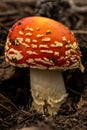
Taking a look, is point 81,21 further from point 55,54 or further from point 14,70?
point 55,54

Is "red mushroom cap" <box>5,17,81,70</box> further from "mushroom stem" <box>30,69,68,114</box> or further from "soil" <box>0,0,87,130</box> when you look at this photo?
"soil" <box>0,0,87,130</box>

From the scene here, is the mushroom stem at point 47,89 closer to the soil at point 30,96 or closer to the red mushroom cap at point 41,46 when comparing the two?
the soil at point 30,96

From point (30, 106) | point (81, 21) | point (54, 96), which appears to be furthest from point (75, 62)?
point (81, 21)

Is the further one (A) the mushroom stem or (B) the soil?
Answer: (A) the mushroom stem

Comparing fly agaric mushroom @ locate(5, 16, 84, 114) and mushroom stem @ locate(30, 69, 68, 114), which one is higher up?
fly agaric mushroom @ locate(5, 16, 84, 114)

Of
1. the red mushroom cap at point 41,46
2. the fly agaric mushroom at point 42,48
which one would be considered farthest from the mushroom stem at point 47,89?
the red mushroom cap at point 41,46

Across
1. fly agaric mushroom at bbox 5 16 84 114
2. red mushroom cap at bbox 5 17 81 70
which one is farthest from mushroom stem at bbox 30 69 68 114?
red mushroom cap at bbox 5 17 81 70
